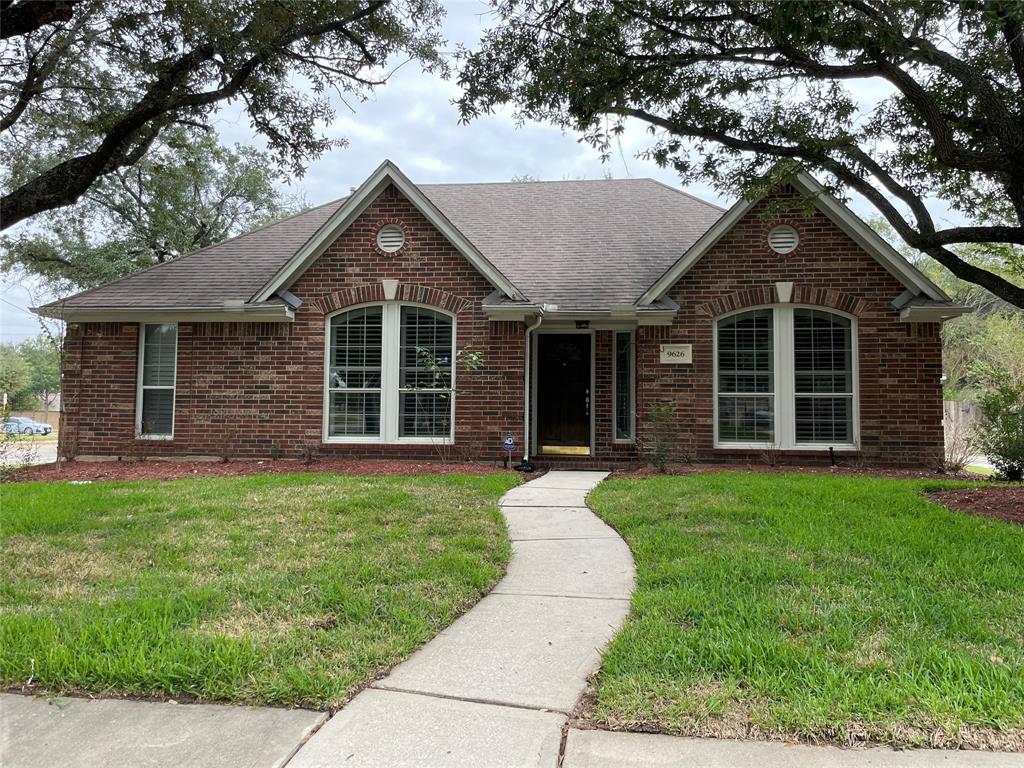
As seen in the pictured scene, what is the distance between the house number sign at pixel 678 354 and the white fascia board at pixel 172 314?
6.44 meters

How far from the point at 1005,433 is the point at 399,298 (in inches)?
364

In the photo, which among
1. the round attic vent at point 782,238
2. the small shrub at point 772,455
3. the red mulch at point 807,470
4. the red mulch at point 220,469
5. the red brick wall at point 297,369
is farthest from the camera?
the red brick wall at point 297,369

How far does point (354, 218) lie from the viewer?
11.0 m

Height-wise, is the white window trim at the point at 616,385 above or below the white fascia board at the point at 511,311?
below

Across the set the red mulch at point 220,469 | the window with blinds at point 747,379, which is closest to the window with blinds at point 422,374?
the red mulch at point 220,469

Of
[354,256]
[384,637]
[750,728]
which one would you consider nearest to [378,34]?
[354,256]

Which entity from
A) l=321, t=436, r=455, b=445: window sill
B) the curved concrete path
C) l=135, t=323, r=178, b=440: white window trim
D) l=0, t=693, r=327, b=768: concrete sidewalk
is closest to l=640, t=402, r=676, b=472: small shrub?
l=321, t=436, r=455, b=445: window sill

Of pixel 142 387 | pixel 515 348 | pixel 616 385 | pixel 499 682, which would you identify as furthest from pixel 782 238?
pixel 142 387

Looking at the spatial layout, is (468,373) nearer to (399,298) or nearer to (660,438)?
(399,298)

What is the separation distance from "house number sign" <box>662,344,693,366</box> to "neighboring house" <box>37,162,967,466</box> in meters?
0.04

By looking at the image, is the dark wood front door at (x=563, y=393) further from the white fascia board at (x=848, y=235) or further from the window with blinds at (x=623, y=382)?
the white fascia board at (x=848, y=235)

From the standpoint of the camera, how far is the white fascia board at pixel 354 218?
34.6ft

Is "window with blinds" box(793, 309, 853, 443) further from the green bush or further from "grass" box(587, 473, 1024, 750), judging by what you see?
"grass" box(587, 473, 1024, 750)

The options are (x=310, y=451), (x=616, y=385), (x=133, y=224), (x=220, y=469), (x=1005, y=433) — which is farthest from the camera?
(x=133, y=224)
